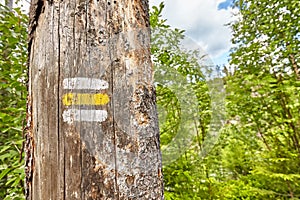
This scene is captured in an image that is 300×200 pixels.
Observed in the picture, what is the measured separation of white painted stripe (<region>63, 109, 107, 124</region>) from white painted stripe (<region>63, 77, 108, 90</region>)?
5 cm

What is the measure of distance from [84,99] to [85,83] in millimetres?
36

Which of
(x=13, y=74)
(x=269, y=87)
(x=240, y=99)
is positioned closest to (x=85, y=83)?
(x=13, y=74)

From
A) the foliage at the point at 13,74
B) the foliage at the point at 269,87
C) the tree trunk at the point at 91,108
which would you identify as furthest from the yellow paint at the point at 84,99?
the foliage at the point at 269,87

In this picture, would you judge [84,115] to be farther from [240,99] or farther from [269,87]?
[240,99]

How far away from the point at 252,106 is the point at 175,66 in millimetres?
1115

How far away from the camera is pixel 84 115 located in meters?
0.60

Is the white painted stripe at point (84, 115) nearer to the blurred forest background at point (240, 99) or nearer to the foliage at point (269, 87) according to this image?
the blurred forest background at point (240, 99)

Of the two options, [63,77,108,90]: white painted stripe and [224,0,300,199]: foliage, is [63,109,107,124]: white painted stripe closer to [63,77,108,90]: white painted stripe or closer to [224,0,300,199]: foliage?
[63,77,108,90]: white painted stripe

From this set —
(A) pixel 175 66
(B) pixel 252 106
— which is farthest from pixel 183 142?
(B) pixel 252 106

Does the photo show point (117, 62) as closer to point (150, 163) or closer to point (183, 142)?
point (150, 163)

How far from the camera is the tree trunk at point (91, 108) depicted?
1.90 ft

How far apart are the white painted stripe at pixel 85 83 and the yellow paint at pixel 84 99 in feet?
0.05

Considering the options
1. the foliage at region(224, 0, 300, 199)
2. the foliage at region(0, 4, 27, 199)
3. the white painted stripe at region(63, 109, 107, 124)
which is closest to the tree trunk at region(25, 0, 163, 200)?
the white painted stripe at region(63, 109, 107, 124)

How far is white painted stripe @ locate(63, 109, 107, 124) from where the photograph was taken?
596 mm
